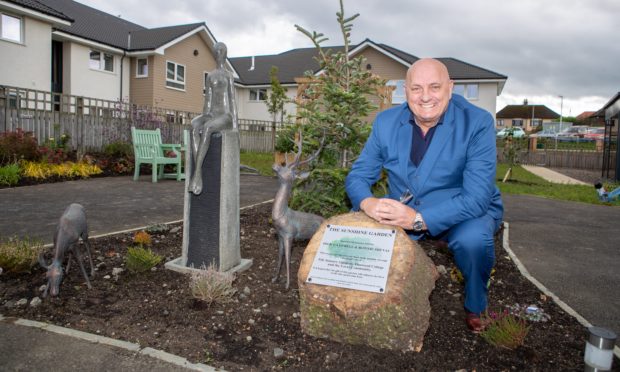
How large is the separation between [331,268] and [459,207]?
0.91m

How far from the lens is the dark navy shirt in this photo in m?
3.19

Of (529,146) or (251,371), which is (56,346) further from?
(529,146)

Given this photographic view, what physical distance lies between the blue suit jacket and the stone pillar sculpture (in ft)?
4.00

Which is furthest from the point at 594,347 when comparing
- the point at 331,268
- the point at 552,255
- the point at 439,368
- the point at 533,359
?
the point at 552,255

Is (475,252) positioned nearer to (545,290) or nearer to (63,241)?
(545,290)

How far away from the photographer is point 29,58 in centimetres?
1823

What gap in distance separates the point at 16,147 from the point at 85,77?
13.8 meters

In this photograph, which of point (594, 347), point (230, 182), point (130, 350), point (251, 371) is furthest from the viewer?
point (230, 182)

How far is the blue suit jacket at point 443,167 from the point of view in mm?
2824

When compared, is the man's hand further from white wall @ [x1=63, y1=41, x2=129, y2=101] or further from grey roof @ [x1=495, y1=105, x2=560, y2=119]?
Result: grey roof @ [x1=495, y1=105, x2=560, y2=119]

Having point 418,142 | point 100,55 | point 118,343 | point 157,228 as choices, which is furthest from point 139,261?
point 100,55

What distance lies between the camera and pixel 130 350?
265 centimetres

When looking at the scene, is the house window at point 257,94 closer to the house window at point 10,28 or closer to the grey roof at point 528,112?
the house window at point 10,28

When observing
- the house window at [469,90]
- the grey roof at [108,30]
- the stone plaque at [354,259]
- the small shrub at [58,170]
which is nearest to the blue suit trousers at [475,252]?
the stone plaque at [354,259]
